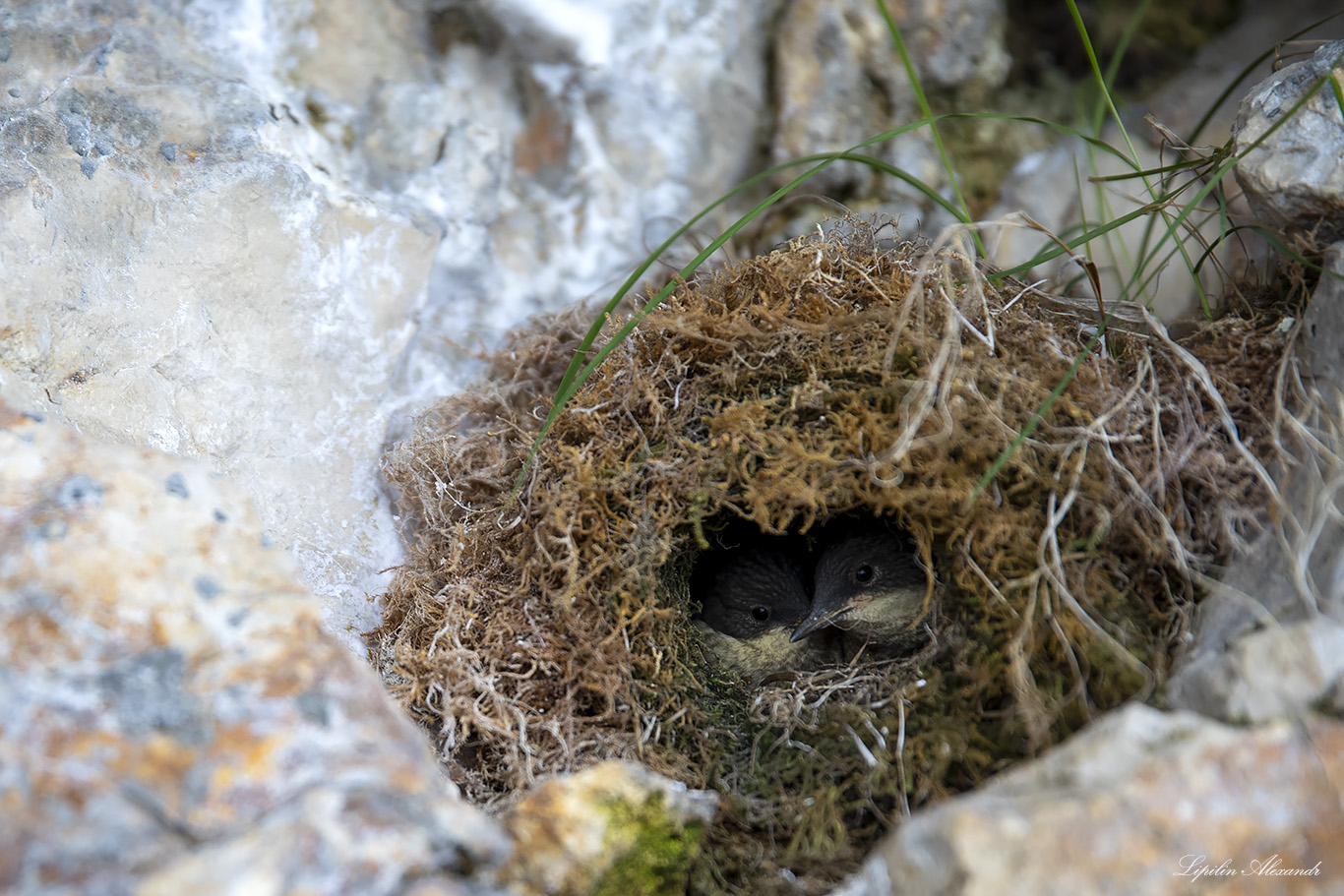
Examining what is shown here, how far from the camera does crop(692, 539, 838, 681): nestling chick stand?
117 inches

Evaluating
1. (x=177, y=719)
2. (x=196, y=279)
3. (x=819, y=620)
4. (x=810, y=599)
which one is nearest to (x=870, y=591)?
(x=819, y=620)

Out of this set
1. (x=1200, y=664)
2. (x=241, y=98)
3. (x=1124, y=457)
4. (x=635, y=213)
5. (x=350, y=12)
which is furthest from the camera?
(x=635, y=213)

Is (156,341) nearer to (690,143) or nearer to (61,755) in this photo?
(61,755)

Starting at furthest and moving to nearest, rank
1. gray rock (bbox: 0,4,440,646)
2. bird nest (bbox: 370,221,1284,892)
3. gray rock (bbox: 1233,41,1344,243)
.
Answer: gray rock (bbox: 0,4,440,646) → gray rock (bbox: 1233,41,1344,243) → bird nest (bbox: 370,221,1284,892)

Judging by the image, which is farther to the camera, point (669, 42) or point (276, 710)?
point (669, 42)

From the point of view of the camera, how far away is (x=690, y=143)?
3480 millimetres

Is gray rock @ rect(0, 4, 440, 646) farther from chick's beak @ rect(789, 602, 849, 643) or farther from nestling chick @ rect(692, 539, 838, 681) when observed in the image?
chick's beak @ rect(789, 602, 849, 643)

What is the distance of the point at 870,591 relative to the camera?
2.83 metres

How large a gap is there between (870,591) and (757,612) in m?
0.43

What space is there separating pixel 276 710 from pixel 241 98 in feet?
6.64

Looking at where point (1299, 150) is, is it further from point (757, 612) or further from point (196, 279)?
point (196, 279)

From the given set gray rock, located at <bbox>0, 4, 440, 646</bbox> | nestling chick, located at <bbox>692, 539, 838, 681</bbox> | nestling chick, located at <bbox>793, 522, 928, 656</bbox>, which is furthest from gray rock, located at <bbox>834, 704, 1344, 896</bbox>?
gray rock, located at <bbox>0, 4, 440, 646</bbox>

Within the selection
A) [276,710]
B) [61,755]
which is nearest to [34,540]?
[61,755]

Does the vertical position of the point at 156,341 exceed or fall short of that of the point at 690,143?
it falls short
